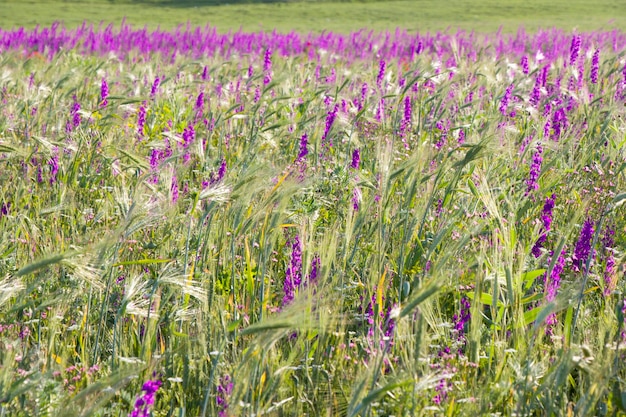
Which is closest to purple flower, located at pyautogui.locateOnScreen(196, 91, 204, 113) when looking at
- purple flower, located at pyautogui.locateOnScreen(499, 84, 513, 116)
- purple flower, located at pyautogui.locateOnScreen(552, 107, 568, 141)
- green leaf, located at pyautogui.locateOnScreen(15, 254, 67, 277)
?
purple flower, located at pyautogui.locateOnScreen(499, 84, 513, 116)

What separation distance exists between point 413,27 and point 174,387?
26519 mm

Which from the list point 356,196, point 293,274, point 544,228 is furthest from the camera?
point 356,196

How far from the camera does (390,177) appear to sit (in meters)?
2.72

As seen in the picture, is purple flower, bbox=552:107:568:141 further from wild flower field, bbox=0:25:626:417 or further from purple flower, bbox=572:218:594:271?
purple flower, bbox=572:218:594:271

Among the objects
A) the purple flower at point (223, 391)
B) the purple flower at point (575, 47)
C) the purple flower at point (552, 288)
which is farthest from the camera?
the purple flower at point (575, 47)

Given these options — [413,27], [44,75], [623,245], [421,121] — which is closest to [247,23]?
[413,27]

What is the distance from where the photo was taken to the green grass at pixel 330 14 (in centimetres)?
2839

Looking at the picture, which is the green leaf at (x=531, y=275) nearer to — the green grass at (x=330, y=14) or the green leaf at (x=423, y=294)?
the green leaf at (x=423, y=294)

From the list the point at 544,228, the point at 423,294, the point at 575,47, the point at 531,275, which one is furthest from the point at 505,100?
the point at 423,294

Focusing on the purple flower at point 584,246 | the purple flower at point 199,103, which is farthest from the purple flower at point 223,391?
the purple flower at point 199,103

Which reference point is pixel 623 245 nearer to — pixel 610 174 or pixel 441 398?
pixel 610 174

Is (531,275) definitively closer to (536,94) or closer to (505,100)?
→ (505,100)

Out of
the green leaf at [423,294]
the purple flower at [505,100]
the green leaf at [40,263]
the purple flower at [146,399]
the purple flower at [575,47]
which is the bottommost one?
the purple flower at [146,399]

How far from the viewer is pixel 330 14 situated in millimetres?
32656
